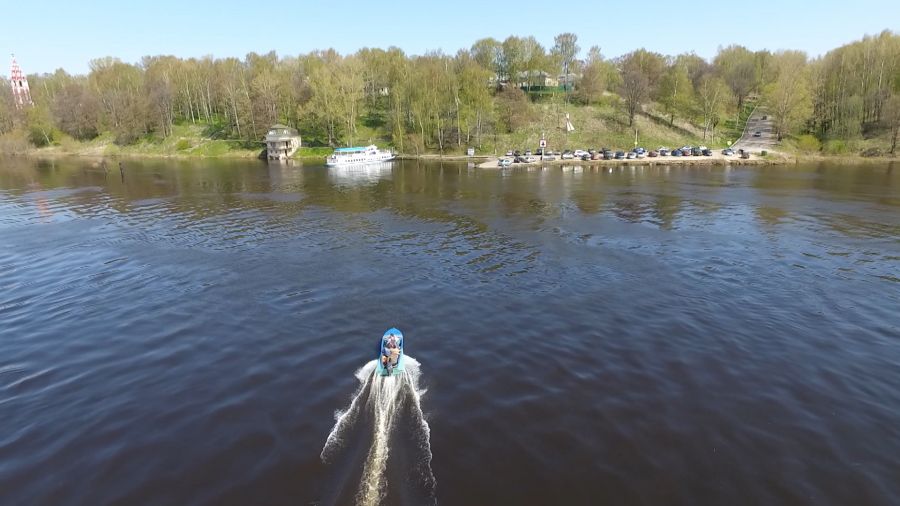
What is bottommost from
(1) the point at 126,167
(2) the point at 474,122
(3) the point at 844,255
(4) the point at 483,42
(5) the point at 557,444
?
(5) the point at 557,444

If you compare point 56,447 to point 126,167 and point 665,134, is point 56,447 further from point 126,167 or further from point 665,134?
point 665,134

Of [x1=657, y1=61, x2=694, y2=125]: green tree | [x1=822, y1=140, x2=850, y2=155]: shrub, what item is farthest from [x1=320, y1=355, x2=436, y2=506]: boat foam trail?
[x1=657, y1=61, x2=694, y2=125]: green tree

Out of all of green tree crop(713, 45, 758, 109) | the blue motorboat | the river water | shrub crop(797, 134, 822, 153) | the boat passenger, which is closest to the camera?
the river water

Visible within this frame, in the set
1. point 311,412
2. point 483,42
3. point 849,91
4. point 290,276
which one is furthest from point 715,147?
point 311,412

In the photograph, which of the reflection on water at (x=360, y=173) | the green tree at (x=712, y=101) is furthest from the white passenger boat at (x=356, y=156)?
the green tree at (x=712, y=101)

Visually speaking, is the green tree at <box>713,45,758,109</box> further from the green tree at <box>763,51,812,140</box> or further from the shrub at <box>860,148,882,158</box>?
the shrub at <box>860,148,882,158</box>

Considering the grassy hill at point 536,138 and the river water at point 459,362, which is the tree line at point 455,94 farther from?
the river water at point 459,362

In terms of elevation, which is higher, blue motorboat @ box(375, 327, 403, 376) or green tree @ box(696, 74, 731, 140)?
green tree @ box(696, 74, 731, 140)

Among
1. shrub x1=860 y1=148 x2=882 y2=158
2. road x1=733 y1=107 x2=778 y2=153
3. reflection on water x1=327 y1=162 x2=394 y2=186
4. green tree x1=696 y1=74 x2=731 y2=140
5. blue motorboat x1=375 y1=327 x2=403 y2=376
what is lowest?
blue motorboat x1=375 y1=327 x2=403 y2=376
